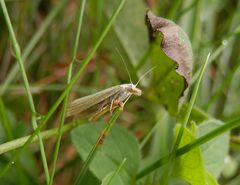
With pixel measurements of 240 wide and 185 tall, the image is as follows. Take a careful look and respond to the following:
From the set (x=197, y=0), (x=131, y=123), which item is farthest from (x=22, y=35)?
(x=197, y=0)

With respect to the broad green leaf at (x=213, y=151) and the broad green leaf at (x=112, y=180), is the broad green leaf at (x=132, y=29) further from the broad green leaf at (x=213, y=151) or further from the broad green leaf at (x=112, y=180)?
the broad green leaf at (x=112, y=180)

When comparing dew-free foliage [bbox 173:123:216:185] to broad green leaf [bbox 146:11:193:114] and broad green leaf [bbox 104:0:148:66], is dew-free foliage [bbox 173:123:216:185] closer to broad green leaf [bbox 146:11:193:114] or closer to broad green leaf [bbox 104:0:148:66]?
broad green leaf [bbox 146:11:193:114]

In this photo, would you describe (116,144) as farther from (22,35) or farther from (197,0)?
(22,35)

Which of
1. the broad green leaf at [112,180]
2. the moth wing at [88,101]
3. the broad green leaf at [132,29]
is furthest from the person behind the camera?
the broad green leaf at [132,29]

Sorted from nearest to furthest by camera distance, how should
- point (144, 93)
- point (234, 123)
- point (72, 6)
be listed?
point (234, 123) → point (144, 93) → point (72, 6)

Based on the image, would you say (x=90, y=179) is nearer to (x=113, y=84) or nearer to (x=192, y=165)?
(x=192, y=165)

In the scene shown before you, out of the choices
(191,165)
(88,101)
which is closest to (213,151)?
(191,165)

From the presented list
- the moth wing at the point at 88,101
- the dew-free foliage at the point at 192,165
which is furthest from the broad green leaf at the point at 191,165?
the moth wing at the point at 88,101

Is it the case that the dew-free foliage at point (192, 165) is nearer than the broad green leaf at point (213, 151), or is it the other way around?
the dew-free foliage at point (192, 165)
